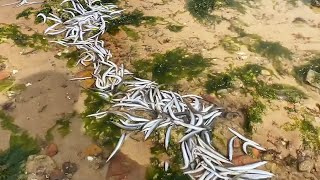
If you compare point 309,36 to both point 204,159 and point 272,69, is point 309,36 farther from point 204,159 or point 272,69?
point 204,159

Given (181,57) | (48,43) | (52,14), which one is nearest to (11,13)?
(52,14)

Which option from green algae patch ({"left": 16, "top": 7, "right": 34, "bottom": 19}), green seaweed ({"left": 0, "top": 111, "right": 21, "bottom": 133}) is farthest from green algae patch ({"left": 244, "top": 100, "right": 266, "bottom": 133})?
green algae patch ({"left": 16, "top": 7, "right": 34, "bottom": 19})

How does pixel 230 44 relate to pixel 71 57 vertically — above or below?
above

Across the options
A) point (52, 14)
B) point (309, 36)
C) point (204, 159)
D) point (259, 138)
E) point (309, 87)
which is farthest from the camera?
point (52, 14)

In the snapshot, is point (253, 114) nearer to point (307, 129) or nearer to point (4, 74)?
point (307, 129)

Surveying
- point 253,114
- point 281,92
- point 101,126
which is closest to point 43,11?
point 101,126

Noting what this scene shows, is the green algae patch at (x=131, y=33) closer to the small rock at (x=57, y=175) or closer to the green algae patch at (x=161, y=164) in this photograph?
the green algae patch at (x=161, y=164)

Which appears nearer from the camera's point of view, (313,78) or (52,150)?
(52,150)
